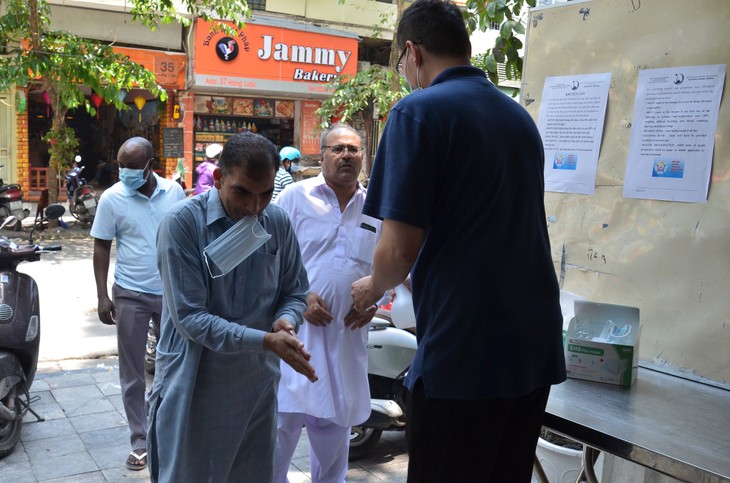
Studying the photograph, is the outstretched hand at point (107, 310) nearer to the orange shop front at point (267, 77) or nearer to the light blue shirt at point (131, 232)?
the light blue shirt at point (131, 232)

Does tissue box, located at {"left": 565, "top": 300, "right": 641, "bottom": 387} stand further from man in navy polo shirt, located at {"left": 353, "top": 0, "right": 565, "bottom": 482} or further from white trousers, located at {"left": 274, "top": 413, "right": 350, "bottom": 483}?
white trousers, located at {"left": 274, "top": 413, "right": 350, "bottom": 483}

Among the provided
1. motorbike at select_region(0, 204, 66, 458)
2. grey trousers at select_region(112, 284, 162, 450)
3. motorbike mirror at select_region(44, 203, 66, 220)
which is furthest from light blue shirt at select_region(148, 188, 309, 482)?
motorbike mirror at select_region(44, 203, 66, 220)

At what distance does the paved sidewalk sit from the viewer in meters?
4.10

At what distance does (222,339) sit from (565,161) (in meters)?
1.67

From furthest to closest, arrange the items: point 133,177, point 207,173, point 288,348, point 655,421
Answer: point 207,173, point 133,177, point 288,348, point 655,421

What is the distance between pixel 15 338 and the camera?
4270 millimetres

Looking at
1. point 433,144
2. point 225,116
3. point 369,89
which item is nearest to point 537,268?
point 433,144

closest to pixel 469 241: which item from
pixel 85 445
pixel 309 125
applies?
pixel 85 445

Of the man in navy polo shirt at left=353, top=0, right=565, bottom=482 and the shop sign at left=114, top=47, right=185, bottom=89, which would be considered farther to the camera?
the shop sign at left=114, top=47, right=185, bottom=89

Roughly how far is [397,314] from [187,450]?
2344 mm

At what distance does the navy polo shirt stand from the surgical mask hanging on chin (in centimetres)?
63

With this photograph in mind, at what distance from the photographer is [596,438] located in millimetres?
2008

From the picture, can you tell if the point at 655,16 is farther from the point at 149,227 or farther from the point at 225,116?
the point at 225,116

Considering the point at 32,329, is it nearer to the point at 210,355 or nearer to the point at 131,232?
the point at 131,232
